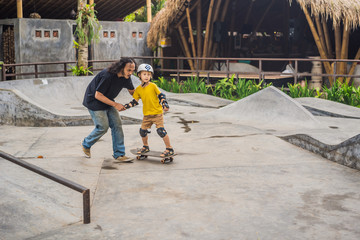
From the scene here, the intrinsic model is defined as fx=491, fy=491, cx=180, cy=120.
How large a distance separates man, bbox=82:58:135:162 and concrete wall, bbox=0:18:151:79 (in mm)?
9730

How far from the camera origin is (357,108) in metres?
10.6

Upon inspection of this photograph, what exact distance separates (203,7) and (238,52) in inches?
119

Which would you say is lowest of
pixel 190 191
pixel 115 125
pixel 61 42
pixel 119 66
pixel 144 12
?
pixel 190 191

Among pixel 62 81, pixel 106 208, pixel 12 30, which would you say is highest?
pixel 12 30

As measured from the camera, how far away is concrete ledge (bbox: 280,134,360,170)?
5.88 m

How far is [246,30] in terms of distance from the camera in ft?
66.2

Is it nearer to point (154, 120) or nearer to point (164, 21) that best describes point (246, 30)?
point (164, 21)

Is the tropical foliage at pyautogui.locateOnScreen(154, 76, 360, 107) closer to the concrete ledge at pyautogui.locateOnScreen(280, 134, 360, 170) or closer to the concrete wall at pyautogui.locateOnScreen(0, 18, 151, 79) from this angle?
the concrete wall at pyautogui.locateOnScreen(0, 18, 151, 79)

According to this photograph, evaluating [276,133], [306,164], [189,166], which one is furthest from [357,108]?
[189,166]

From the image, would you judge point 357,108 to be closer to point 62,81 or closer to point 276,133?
point 276,133

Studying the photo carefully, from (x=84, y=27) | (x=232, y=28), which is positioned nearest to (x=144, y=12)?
(x=232, y=28)

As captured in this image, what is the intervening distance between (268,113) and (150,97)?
406 cm

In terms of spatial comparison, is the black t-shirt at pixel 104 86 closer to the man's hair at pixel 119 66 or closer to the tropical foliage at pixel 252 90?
the man's hair at pixel 119 66

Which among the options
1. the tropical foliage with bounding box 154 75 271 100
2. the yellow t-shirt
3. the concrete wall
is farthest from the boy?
the concrete wall
